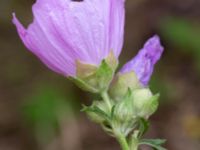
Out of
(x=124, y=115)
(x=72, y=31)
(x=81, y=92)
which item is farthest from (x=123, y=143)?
(x=81, y=92)

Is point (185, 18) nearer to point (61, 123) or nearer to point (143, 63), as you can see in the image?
point (61, 123)

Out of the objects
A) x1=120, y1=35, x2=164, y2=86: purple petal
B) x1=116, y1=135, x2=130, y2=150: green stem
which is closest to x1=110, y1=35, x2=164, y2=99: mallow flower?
x1=120, y1=35, x2=164, y2=86: purple petal

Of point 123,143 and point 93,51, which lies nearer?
point 123,143

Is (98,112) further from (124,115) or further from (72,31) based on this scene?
(72,31)

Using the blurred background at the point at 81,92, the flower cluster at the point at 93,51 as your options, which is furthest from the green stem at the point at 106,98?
the blurred background at the point at 81,92

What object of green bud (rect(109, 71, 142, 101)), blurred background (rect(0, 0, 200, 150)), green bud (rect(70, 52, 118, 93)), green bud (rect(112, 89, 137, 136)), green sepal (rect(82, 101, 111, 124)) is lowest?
green bud (rect(112, 89, 137, 136))

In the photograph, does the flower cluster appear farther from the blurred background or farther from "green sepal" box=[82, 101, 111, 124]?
the blurred background

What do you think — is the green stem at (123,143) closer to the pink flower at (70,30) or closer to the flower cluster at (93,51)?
the flower cluster at (93,51)
